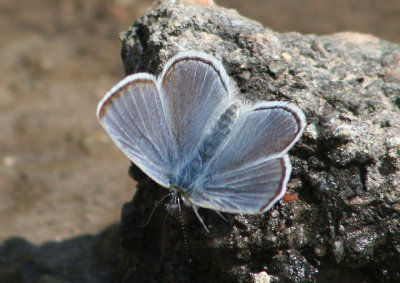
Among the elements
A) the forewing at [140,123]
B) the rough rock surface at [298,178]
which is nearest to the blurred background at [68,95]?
the rough rock surface at [298,178]

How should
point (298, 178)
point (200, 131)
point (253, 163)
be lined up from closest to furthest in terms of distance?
point (253, 163) < point (298, 178) < point (200, 131)

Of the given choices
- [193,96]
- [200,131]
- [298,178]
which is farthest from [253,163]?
[193,96]

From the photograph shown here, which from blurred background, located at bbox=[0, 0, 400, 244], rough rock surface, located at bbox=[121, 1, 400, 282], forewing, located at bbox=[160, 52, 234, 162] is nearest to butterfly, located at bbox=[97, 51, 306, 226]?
forewing, located at bbox=[160, 52, 234, 162]

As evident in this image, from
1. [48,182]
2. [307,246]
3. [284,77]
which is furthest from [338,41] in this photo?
[48,182]

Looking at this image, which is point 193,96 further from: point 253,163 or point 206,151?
point 253,163

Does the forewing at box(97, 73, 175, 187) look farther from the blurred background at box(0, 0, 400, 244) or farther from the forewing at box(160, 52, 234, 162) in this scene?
the blurred background at box(0, 0, 400, 244)

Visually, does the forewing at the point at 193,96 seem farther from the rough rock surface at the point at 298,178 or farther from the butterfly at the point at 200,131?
the rough rock surface at the point at 298,178
